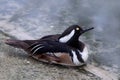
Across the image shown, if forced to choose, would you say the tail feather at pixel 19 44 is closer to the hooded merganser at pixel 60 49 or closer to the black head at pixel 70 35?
the hooded merganser at pixel 60 49

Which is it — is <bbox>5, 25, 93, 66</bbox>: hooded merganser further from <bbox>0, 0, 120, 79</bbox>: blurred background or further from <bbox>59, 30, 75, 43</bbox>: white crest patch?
<bbox>0, 0, 120, 79</bbox>: blurred background

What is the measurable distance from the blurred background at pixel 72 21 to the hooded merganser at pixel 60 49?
42 centimetres

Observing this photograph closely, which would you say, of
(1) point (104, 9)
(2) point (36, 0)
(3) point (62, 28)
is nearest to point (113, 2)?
(1) point (104, 9)

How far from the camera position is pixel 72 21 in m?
7.39

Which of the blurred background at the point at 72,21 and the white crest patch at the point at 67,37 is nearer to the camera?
the white crest patch at the point at 67,37

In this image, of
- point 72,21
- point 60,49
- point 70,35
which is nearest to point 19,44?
point 60,49

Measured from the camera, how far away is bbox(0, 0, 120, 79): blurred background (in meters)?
6.43

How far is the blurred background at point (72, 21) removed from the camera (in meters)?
6.43

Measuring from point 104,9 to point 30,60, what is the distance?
9.77 ft

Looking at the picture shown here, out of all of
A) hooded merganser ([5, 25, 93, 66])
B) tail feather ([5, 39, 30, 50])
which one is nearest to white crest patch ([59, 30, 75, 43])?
hooded merganser ([5, 25, 93, 66])

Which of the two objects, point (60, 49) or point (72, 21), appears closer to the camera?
point (60, 49)

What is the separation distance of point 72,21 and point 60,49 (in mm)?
1865

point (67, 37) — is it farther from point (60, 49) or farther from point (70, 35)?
point (60, 49)

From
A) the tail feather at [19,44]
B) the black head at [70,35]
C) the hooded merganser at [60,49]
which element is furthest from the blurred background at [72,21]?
the tail feather at [19,44]
